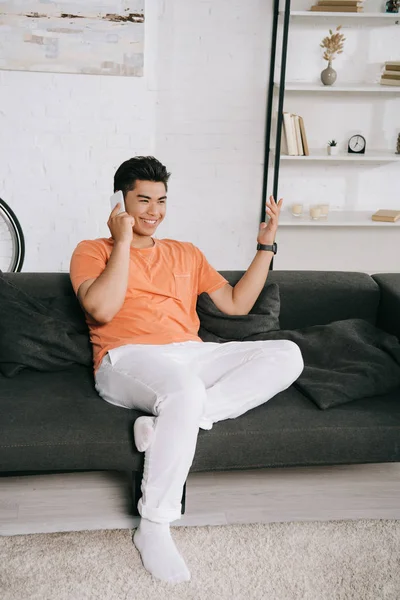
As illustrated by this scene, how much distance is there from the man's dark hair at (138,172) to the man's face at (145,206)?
2cm

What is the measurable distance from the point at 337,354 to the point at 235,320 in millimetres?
372

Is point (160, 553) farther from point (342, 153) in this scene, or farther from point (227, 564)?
point (342, 153)

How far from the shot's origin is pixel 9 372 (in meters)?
2.36

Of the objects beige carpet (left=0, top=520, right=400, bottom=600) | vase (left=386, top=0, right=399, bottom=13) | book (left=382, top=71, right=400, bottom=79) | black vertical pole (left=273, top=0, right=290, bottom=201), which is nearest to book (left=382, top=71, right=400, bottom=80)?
book (left=382, top=71, right=400, bottom=79)

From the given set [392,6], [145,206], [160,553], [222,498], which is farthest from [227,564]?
[392,6]

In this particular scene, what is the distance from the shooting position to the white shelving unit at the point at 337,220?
4.02 meters

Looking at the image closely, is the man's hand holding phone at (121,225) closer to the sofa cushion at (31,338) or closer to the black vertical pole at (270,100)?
the sofa cushion at (31,338)

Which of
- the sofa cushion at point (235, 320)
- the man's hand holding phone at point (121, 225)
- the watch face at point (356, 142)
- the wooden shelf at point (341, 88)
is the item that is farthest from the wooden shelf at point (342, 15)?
the man's hand holding phone at point (121, 225)

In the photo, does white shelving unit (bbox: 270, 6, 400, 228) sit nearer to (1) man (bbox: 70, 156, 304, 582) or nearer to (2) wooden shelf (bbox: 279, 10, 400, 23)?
(2) wooden shelf (bbox: 279, 10, 400, 23)

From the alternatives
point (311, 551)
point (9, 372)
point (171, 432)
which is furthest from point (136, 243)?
point (311, 551)

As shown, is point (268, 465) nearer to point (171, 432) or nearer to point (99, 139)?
point (171, 432)

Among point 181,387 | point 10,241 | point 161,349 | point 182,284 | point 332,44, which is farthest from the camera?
point 10,241

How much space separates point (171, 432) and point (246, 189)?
2.40 meters

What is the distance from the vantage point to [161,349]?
7.54ft
